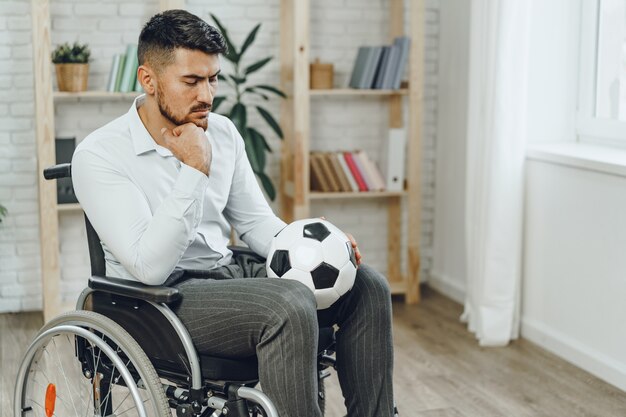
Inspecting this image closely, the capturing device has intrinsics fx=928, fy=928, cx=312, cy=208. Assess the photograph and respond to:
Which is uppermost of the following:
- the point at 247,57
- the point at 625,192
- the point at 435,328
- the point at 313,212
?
the point at 247,57

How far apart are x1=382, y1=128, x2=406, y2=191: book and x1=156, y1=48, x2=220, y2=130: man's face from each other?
2209 millimetres

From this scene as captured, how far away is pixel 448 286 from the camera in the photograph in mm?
4492

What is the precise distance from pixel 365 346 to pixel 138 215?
0.59 meters

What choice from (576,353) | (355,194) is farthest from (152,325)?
(355,194)

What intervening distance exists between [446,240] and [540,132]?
924 millimetres

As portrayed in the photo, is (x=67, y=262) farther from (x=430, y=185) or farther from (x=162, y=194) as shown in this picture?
(x=162, y=194)

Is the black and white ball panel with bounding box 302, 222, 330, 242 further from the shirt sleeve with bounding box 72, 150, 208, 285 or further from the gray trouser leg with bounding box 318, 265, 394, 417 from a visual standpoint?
the shirt sleeve with bounding box 72, 150, 208, 285

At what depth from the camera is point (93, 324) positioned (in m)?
2.01

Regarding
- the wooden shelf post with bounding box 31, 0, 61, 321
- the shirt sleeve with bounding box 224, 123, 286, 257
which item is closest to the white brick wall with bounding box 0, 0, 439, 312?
the wooden shelf post with bounding box 31, 0, 61, 321

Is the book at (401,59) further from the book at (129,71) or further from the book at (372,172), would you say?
the book at (129,71)

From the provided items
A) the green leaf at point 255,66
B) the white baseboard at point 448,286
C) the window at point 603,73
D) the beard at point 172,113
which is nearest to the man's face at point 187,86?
the beard at point 172,113

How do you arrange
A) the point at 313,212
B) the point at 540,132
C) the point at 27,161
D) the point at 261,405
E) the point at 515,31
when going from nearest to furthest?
the point at 261,405, the point at 515,31, the point at 540,132, the point at 27,161, the point at 313,212

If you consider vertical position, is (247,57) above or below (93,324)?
above

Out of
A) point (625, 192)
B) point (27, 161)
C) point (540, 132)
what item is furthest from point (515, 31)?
point (27, 161)
